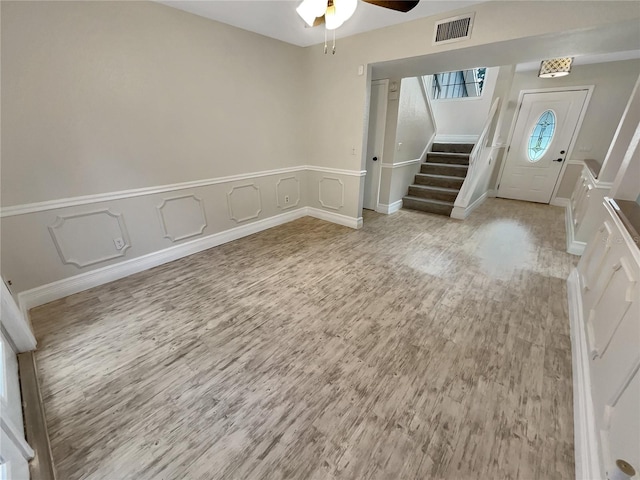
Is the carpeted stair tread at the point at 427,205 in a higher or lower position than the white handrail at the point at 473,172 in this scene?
lower

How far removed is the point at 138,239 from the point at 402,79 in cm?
423

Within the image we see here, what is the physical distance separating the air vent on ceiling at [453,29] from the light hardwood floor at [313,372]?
2.30 m

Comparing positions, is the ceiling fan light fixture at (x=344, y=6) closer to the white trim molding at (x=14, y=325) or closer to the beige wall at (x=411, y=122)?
the beige wall at (x=411, y=122)

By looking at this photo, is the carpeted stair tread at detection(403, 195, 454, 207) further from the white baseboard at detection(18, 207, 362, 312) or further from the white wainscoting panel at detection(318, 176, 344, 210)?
the white wainscoting panel at detection(318, 176, 344, 210)

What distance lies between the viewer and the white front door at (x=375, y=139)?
404 centimetres

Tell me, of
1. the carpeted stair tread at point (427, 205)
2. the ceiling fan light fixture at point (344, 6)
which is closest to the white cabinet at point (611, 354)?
the ceiling fan light fixture at point (344, 6)

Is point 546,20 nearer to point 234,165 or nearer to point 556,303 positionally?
point 556,303

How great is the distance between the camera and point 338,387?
1504 mm

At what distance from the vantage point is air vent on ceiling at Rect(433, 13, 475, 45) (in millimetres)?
2391

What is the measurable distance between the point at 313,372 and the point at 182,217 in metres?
2.30

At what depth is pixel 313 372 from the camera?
5.24 ft

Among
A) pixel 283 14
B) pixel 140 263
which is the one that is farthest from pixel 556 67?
pixel 140 263

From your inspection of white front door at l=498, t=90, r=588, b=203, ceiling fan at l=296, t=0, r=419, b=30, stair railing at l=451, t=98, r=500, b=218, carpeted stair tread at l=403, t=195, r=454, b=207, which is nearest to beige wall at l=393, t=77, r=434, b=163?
carpeted stair tread at l=403, t=195, r=454, b=207

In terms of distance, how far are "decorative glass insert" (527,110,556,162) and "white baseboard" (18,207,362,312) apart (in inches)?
169
